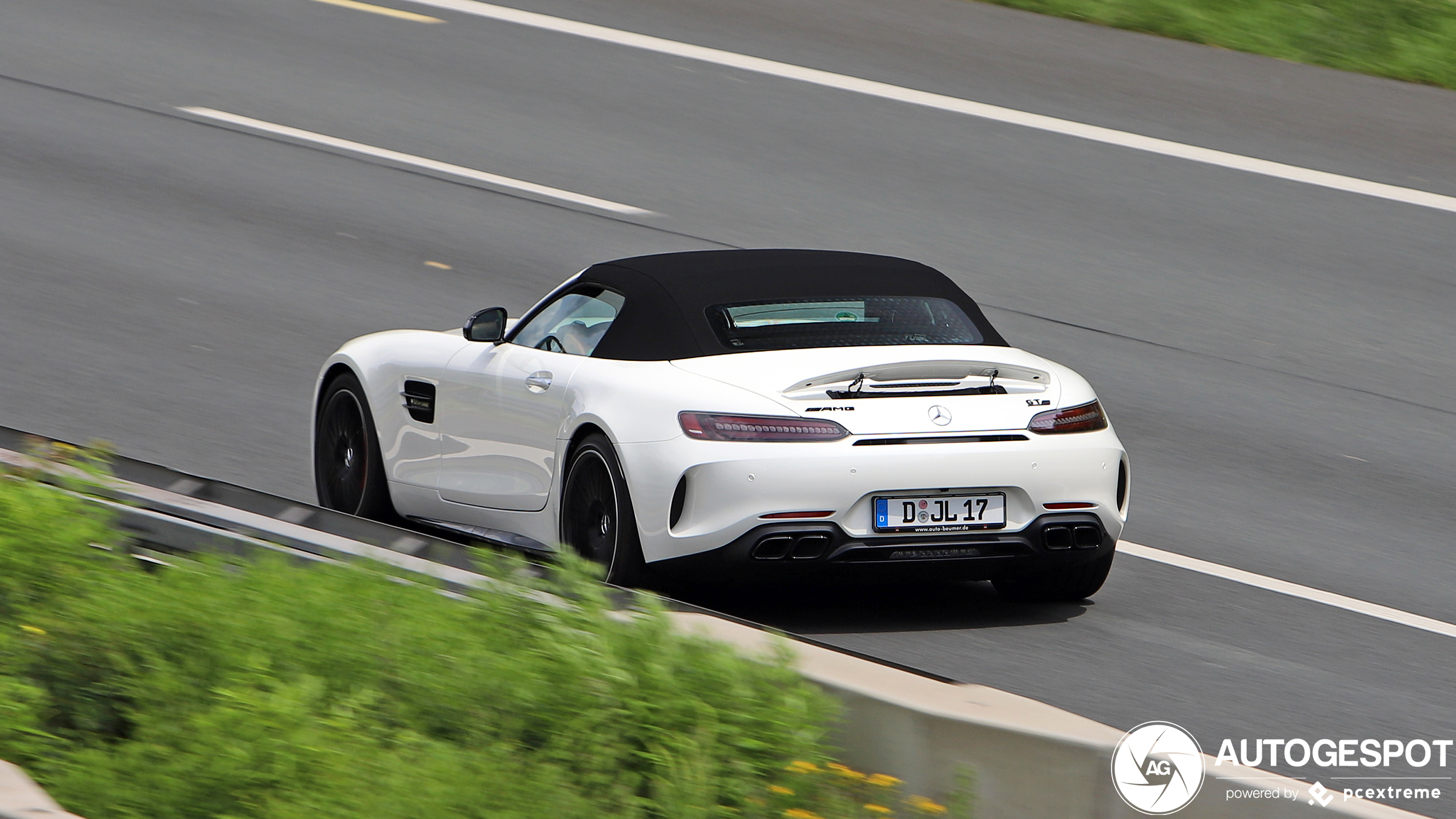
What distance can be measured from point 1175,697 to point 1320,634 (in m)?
1.12

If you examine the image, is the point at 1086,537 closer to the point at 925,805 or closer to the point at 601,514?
the point at 601,514

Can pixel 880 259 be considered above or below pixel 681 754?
above

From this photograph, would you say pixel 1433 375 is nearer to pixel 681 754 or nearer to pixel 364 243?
pixel 364 243

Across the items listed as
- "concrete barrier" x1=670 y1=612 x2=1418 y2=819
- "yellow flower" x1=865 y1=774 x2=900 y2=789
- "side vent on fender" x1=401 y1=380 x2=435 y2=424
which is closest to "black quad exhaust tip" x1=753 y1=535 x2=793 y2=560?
"concrete barrier" x1=670 y1=612 x2=1418 y2=819

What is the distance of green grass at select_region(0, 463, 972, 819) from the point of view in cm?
464

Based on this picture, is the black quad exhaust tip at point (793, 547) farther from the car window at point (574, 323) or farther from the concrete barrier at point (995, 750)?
the concrete barrier at point (995, 750)

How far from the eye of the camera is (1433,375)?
1116cm

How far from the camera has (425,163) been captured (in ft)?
48.2

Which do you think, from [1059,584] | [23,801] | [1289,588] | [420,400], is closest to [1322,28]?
[1289,588]

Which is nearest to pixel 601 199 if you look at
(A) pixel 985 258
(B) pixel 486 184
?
(B) pixel 486 184

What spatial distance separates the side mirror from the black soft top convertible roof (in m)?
0.40

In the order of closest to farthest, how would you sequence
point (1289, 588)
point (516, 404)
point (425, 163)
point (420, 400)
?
point (516, 404) < point (1289, 588) < point (420, 400) < point (425, 163)

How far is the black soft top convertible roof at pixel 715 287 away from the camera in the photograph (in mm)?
7191

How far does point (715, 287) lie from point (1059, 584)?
1.73m
